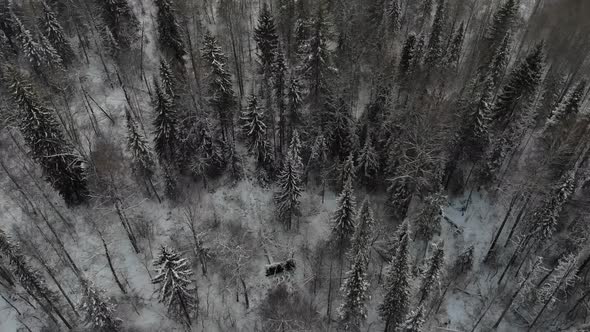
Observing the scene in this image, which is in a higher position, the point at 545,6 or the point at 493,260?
the point at 545,6

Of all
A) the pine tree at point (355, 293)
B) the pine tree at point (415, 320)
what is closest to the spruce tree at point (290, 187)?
the pine tree at point (355, 293)

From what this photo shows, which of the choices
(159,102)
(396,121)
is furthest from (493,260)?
(159,102)

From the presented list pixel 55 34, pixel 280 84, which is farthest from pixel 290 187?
pixel 55 34

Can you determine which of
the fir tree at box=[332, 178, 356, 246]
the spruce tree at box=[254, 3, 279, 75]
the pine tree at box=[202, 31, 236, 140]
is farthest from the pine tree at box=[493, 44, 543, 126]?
the pine tree at box=[202, 31, 236, 140]

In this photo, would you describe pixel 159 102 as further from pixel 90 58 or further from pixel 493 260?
pixel 493 260

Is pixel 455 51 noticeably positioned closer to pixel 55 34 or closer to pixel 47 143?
pixel 47 143

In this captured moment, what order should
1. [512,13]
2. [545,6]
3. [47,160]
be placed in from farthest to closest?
[545,6]
[512,13]
[47,160]

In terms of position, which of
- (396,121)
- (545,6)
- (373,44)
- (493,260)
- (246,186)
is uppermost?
(545,6)
